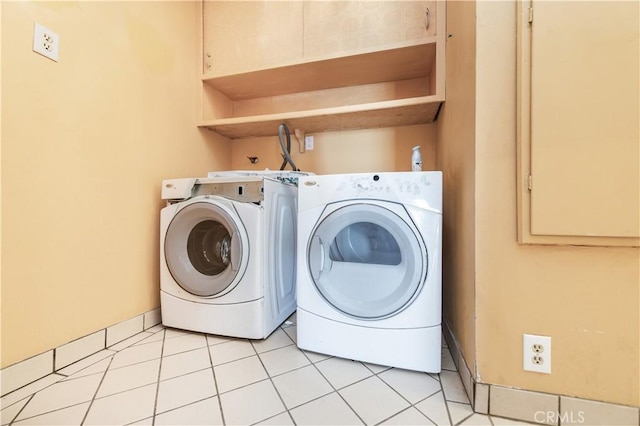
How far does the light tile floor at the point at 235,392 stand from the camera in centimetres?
85

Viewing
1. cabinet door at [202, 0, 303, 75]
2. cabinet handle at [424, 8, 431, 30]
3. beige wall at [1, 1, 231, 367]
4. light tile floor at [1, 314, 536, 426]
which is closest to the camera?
light tile floor at [1, 314, 536, 426]

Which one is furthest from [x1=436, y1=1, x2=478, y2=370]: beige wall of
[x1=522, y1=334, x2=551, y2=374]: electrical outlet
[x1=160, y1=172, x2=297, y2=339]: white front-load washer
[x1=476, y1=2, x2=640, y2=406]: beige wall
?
[x1=160, y1=172, x2=297, y2=339]: white front-load washer

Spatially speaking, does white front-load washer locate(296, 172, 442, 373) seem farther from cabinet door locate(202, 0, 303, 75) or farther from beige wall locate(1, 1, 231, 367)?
cabinet door locate(202, 0, 303, 75)

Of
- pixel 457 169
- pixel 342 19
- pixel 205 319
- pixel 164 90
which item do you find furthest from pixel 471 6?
pixel 205 319

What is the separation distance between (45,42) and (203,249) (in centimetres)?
110

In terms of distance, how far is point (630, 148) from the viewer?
74 centimetres

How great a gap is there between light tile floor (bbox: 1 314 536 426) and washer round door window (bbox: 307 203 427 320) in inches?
11.0

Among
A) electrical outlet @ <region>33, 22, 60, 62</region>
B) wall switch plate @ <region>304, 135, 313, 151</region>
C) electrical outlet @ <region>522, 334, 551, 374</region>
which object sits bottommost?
electrical outlet @ <region>522, 334, 551, 374</region>

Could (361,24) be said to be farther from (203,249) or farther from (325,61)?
(203,249)

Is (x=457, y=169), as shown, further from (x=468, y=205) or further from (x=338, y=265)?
(x=338, y=265)

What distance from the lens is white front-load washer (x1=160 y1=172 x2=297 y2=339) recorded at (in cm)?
131

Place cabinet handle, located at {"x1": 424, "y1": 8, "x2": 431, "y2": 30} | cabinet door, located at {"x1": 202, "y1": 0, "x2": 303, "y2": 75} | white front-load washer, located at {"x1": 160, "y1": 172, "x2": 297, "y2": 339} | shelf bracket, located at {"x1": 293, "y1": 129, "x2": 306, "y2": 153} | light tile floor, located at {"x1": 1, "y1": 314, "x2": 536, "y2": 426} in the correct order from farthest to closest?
shelf bracket, located at {"x1": 293, "y1": 129, "x2": 306, "y2": 153} < cabinet door, located at {"x1": 202, "y1": 0, "x2": 303, "y2": 75} < cabinet handle, located at {"x1": 424, "y1": 8, "x2": 431, "y2": 30} < white front-load washer, located at {"x1": 160, "y1": 172, "x2": 297, "y2": 339} < light tile floor, located at {"x1": 1, "y1": 314, "x2": 536, "y2": 426}

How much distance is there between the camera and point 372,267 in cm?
118

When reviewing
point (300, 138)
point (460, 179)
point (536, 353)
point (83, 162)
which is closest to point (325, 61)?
point (300, 138)
